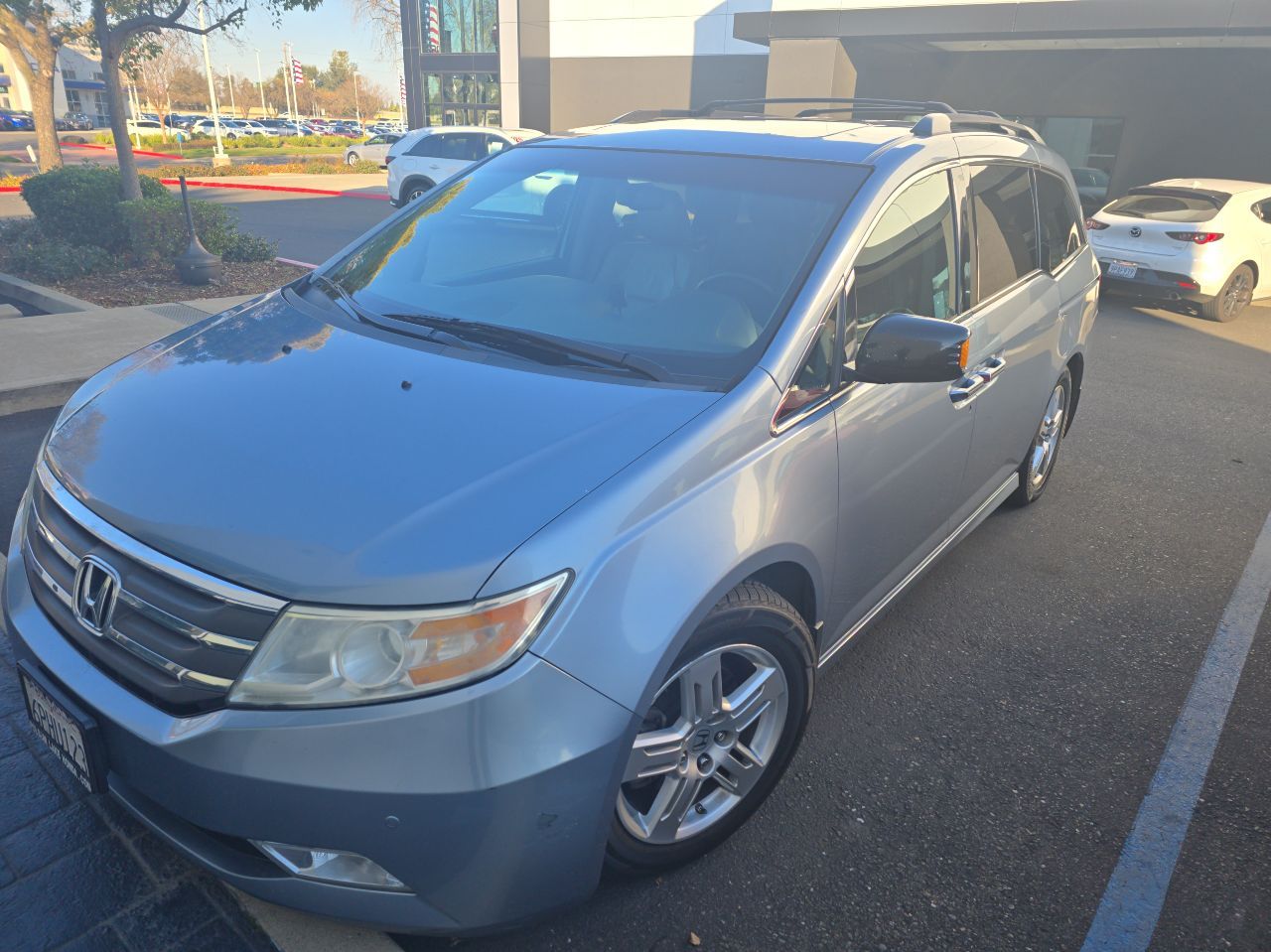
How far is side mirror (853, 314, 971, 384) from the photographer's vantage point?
2.59 m

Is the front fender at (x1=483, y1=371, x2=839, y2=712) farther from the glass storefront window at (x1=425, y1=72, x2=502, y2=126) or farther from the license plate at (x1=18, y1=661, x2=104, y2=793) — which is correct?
the glass storefront window at (x1=425, y1=72, x2=502, y2=126)

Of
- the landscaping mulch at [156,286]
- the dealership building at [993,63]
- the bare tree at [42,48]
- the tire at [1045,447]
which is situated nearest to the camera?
the tire at [1045,447]

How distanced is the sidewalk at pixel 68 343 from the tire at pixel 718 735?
5109 mm

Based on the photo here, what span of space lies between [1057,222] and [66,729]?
450 cm

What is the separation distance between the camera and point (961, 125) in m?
4.02

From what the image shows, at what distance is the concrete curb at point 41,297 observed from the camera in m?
8.54

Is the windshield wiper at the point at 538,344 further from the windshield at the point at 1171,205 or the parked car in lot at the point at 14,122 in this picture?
the parked car in lot at the point at 14,122

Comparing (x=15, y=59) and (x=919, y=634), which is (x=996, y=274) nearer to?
(x=919, y=634)

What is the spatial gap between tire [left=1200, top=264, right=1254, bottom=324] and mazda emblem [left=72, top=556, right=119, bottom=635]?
38.9 ft

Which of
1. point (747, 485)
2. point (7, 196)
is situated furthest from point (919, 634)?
point (7, 196)

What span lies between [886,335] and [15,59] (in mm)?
20728

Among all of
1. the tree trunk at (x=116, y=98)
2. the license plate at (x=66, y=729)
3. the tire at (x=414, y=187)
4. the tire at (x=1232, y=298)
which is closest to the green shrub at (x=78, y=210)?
the tree trunk at (x=116, y=98)

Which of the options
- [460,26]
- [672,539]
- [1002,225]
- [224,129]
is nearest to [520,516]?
[672,539]

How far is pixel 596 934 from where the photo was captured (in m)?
2.32
